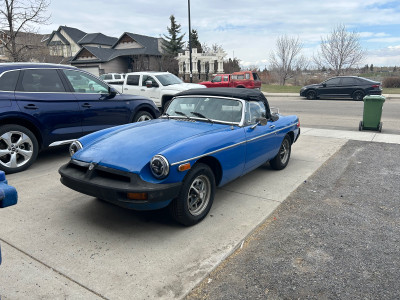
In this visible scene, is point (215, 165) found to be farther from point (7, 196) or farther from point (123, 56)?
point (123, 56)

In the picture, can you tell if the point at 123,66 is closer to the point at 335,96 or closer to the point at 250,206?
the point at 335,96

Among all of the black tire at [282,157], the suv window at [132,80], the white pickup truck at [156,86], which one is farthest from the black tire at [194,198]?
the suv window at [132,80]

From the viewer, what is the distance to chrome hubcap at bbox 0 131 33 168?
508cm

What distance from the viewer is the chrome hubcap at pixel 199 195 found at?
140 inches

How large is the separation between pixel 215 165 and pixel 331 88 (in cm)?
1907

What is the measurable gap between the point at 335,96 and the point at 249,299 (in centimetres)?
2041

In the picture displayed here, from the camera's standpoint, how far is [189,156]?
3.34 m

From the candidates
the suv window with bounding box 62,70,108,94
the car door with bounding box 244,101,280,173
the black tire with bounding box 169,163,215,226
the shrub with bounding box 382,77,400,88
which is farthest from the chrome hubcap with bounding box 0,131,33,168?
the shrub with bounding box 382,77,400,88

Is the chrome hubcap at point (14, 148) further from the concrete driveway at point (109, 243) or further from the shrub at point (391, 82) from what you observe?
the shrub at point (391, 82)

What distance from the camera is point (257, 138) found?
4.53 meters

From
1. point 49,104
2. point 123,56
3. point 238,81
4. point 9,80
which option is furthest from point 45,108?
point 123,56

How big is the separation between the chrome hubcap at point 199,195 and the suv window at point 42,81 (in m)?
3.67

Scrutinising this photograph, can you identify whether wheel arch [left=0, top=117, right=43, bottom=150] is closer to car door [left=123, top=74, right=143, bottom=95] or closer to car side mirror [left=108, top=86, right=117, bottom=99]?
car side mirror [left=108, top=86, right=117, bottom=99]

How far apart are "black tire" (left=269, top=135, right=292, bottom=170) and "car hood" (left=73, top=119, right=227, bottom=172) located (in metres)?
1.74
